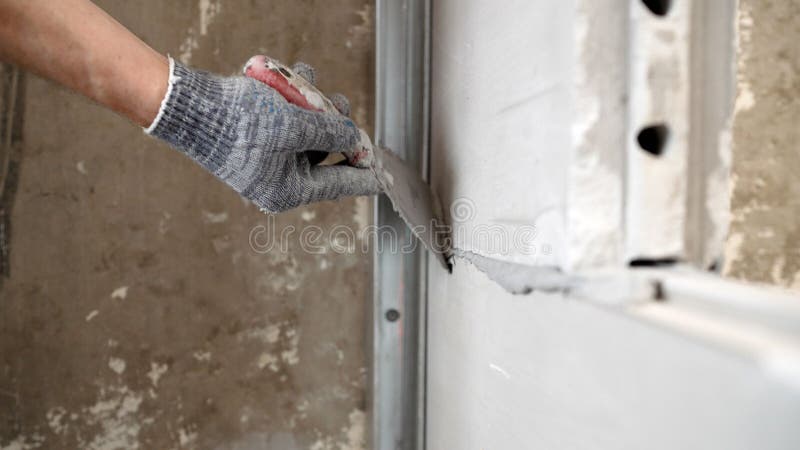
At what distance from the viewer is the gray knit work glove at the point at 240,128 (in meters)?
0.78

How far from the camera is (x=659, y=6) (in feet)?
1.46

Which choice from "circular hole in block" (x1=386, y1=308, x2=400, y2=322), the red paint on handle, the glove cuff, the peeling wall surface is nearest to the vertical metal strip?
"circular hole in block" (x1=386, y1=308, x2=400, y2=322)

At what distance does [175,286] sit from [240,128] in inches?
38.0

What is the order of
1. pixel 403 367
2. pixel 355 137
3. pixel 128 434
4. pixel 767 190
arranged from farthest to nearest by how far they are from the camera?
1. pixel 128 434
2. pixel 403 367
3. pixel 767 190
4. pixel 355 137

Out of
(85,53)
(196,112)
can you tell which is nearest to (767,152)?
(196,112)

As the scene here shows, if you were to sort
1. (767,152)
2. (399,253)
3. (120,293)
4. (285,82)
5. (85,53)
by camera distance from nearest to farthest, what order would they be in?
(85,53)
(285,82)
(767,152)
(399,253)
(120,293)

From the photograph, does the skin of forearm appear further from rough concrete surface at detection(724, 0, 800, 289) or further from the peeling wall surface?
rough concrete surface at detection(724, 0, 800, 289)

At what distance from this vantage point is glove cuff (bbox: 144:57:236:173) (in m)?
0.77

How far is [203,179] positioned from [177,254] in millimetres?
246

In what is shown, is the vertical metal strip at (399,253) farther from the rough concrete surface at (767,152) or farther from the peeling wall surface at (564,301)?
the rough concrete surface at (767,152)

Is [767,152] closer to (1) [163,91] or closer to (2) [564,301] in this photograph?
(2) [564,301]

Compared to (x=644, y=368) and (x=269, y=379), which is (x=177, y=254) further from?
(x=644, y=368)

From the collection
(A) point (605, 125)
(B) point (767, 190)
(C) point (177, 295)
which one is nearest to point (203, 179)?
(C) point (177, 295)

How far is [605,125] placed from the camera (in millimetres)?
457
